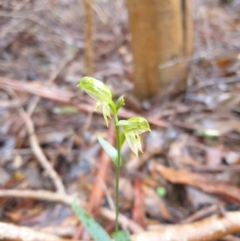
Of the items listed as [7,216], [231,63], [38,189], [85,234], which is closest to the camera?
[85,234]

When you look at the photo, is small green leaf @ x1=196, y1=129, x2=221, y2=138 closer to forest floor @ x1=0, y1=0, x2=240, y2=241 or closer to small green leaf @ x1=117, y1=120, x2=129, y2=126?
forest floor @ x1=0, y1=0, x2=240, y2=241

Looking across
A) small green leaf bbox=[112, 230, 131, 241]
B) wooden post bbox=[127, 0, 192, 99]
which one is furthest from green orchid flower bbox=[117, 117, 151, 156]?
wooden post bbox=[127, 0, 192, 99]

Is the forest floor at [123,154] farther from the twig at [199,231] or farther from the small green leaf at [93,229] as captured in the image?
the small green leaf at [93,229]

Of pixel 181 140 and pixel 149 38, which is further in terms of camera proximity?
pixel 149 38

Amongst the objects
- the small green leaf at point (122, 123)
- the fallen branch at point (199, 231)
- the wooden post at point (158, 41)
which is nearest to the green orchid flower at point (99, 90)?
the small green leaf at point (122, 123)

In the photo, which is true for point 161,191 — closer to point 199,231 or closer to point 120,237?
point 199,231

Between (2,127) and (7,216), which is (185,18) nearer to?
(2,127)

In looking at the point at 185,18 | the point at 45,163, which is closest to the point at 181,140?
the point at 45,163
